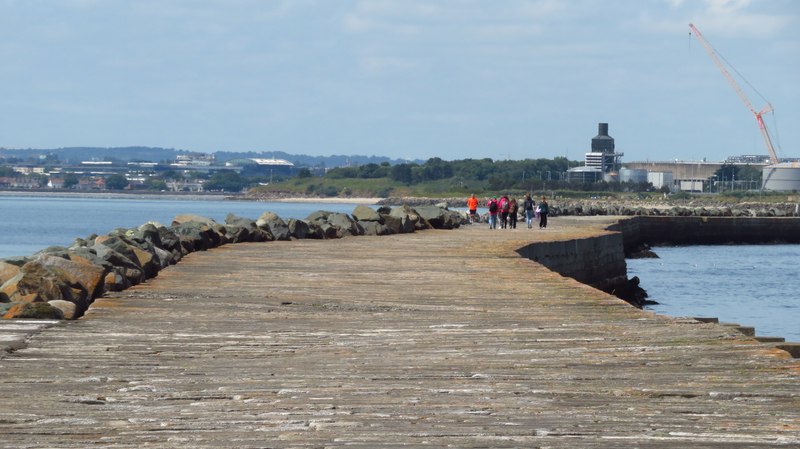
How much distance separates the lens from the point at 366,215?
2572 centimetres

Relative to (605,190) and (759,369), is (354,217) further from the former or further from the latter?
(605,190)

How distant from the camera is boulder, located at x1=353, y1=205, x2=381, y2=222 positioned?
25.5 m

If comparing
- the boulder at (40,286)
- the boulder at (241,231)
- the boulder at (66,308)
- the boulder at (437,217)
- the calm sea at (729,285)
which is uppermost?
the boulder at (40,286)

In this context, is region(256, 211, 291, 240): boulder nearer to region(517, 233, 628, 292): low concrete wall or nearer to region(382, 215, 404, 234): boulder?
region(382, 215, 404, 234): boulder

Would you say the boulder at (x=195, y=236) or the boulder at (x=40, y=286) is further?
the boulder at (x=195, y=236)

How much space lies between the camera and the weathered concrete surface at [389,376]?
5352mm

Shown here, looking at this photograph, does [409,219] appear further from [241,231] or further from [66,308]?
[66,308]

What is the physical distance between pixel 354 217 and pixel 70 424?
806 inches

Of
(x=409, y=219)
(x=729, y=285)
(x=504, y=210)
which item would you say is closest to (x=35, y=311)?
(x=409, y=219)

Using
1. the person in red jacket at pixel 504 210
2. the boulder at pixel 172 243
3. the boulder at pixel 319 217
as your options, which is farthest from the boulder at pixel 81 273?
the person in red jacket at pixel 504 210

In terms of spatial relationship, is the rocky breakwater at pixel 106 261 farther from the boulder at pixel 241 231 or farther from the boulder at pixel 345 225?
the boulder at pixel 345 225

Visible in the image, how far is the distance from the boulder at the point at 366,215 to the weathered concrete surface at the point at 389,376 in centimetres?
1414

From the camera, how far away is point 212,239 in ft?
61.2

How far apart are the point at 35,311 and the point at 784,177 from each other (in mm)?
158639
